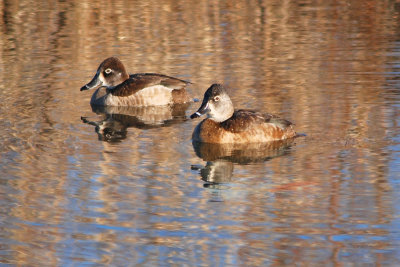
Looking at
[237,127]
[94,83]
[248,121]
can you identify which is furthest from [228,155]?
[94,83]

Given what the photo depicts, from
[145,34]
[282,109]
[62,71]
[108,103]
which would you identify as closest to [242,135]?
[282,109]

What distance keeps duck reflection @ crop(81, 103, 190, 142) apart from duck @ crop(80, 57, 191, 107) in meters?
0.16

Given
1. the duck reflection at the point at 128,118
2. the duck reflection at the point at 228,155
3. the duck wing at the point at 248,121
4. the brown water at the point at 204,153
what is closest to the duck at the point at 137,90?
the duck reflection at the point at 128,118

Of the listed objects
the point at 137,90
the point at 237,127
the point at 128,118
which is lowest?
the point at 128,118

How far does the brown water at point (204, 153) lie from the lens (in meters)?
8.01

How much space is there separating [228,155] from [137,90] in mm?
4297

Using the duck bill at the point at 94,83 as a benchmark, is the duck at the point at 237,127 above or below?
above

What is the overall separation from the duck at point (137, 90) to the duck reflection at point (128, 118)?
0.16 metres

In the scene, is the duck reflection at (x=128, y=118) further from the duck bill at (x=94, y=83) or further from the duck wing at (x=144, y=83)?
the duck bill at (x=94, y=83)

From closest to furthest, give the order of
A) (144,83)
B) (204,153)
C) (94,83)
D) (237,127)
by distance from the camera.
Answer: (204,153)
(237,127)
(144,83)
(94,83)

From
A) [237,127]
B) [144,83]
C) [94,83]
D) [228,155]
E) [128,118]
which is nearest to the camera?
[228,155]

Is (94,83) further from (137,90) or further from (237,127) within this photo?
(237,127)

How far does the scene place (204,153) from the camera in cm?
1154

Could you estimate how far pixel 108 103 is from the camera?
15383 mm
